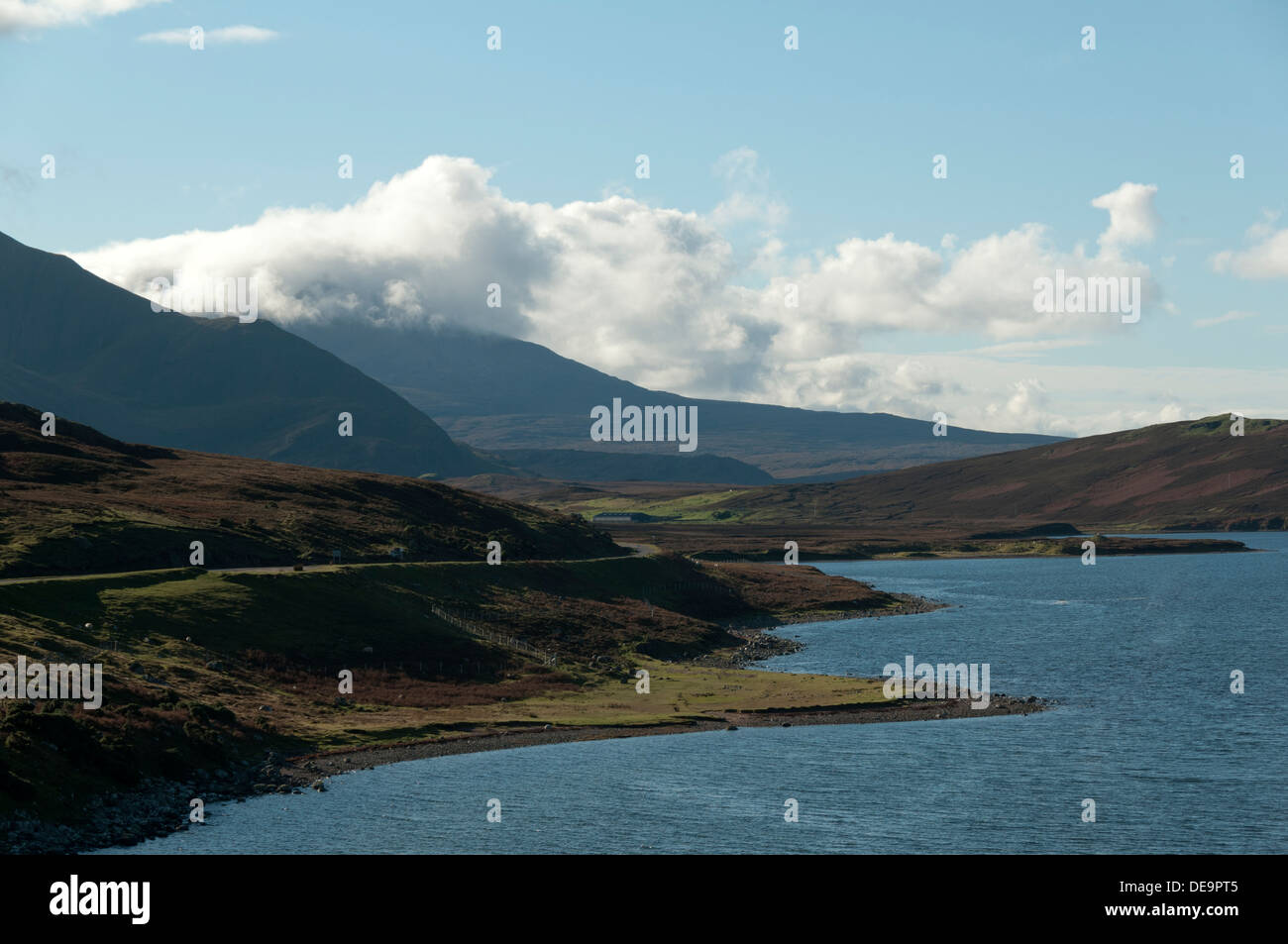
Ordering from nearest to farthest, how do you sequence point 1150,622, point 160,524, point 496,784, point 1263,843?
1. point 1263,843
2. point 496,784
3. point 160,524
4. point 1150,622

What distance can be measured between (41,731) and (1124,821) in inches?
2218

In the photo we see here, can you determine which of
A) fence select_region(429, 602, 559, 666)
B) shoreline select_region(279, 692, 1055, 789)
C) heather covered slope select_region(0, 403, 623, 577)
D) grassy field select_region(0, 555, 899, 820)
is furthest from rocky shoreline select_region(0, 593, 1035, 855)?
heather covered slope select_region(0, 403, 623, 577)

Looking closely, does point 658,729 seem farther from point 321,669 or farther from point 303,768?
point 321,669

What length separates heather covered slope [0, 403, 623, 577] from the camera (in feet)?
396

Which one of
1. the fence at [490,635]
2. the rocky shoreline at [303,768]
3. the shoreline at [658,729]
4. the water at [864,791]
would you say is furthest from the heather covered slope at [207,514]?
the water at [864,791]

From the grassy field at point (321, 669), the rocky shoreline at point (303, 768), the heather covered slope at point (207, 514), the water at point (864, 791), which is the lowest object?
the water at point (864, 791)

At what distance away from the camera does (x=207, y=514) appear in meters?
147

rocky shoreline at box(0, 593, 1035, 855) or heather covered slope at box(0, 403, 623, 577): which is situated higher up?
heather covered slope at box(0, 403, 623, 577)

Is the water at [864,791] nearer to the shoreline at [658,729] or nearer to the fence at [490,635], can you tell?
the shoreline at [658,729]

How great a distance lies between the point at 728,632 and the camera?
5773 inches

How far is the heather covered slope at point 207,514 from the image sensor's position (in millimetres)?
120812

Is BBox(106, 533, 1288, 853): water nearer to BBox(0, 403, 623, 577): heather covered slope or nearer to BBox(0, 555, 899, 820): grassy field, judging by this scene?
BBox(0, 555, 899, 820): grassy field
